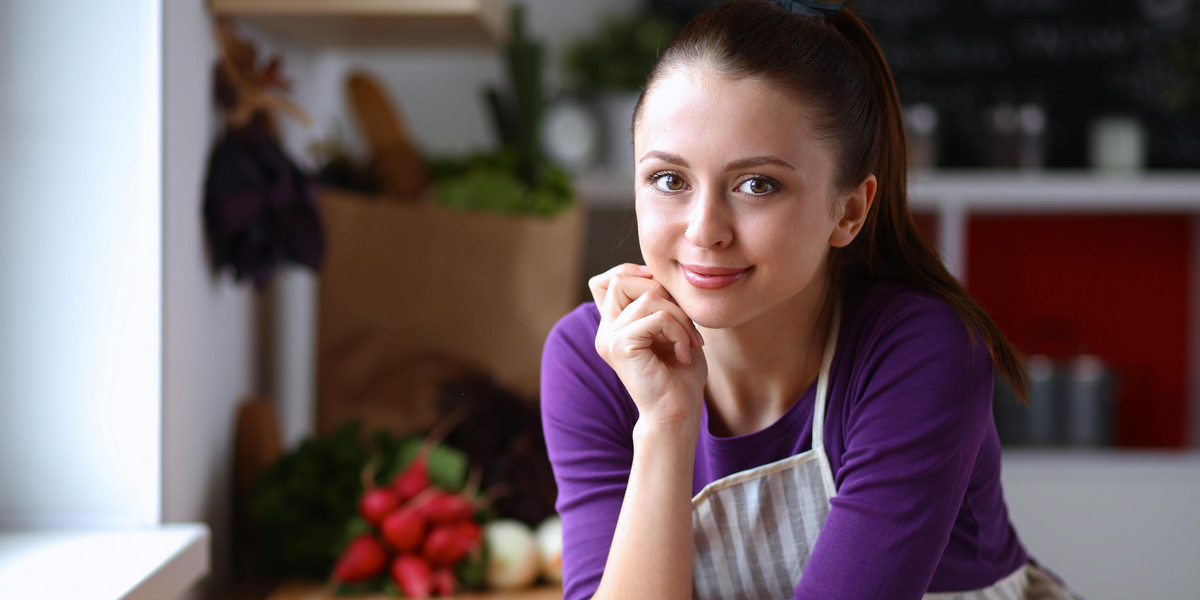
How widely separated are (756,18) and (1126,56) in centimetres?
211

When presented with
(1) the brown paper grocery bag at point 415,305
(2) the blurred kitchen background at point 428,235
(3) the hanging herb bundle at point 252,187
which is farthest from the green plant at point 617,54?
(3) the hanging herb bundle at point 252,187

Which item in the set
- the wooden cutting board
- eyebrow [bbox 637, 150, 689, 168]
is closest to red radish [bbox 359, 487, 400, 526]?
the wooden cutting board

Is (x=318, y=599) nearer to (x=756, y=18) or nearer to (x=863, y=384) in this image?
(x=863, y=384)

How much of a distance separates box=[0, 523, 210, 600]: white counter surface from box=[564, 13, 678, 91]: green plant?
1.44 m

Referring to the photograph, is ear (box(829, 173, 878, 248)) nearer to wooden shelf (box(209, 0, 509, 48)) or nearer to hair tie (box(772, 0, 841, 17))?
hair tie (box(772, 0, 841, 17))

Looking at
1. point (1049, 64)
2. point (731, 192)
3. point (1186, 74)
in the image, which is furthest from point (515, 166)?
point (1186, 74)

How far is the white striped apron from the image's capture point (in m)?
0.99

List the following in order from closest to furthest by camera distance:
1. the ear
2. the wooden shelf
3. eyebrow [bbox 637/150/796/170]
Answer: eyebrow [bbox 637/150/796/170]
the ear
the wooden shelf

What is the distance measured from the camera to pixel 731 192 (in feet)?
2.84

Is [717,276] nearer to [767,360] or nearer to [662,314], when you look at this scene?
[662,314]

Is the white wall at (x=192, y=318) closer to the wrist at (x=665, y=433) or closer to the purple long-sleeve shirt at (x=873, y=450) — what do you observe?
the purple long-sleeve shirt at (x=873, y=450)

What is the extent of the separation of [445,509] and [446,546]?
55 mm

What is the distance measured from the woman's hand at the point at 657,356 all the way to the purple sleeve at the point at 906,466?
16 centimetres

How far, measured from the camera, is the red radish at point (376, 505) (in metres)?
1.35
